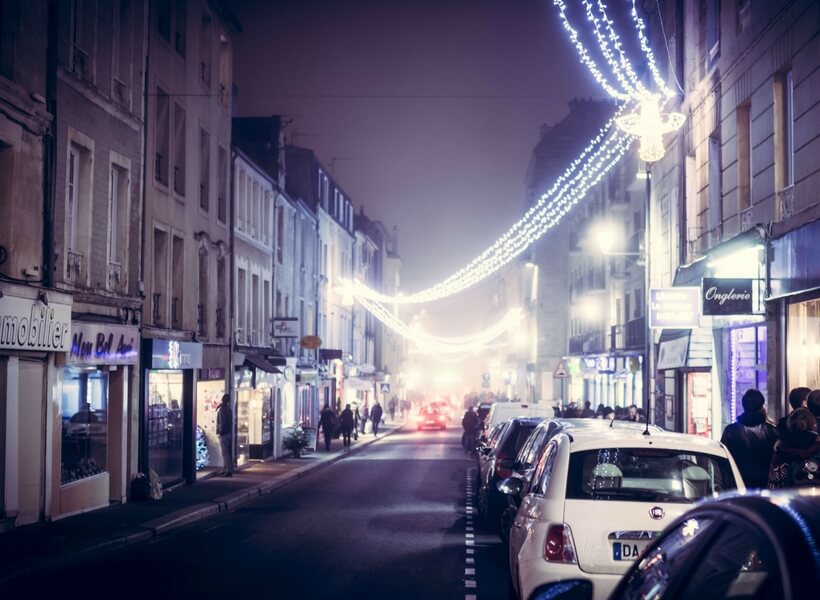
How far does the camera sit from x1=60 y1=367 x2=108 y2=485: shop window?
18.3 m

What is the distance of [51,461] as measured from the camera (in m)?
17.3

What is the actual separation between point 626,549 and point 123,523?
1129cm

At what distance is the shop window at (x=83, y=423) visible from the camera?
1830 centimetres

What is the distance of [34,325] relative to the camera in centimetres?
1636

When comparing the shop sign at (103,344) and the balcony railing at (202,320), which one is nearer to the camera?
the shop sign at (103,344)

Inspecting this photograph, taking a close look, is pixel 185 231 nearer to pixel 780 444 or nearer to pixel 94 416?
pixel 94 416

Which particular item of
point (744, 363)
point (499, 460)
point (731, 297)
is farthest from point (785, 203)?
point (499, 460)

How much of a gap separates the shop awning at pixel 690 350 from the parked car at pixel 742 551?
69.1 feet

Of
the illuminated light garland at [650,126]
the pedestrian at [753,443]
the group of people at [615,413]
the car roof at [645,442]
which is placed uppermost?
the illuminated light garland at [650,126]

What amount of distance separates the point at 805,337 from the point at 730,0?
759cm

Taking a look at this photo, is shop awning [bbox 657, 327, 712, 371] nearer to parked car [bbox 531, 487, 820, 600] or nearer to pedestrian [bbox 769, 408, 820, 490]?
pedestrian [bbox 769, 408, 820, 490]

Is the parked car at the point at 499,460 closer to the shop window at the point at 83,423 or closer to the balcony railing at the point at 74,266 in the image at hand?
the shop window at the point at 83,423

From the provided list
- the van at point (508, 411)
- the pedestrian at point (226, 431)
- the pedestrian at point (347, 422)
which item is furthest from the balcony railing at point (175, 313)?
the pedestrian at point (347, 422)

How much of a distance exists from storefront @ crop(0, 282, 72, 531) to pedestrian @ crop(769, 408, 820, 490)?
35.5 ft
